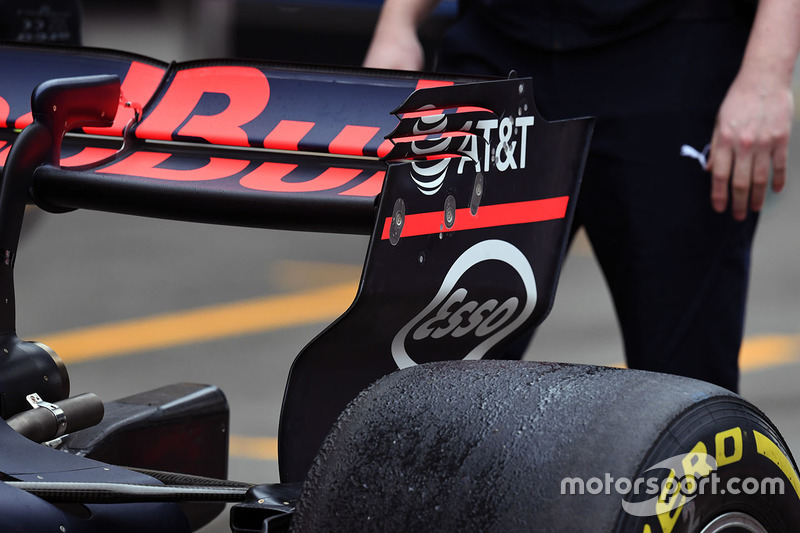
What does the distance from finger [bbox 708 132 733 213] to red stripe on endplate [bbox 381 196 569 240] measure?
1.49 feet

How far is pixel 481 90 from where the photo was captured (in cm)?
154

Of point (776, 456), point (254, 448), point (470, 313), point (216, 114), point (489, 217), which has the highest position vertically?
point (216, 114)

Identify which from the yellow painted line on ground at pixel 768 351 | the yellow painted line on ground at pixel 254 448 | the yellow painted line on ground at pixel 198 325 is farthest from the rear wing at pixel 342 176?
the yellow painted line on ground at pixel 768 351

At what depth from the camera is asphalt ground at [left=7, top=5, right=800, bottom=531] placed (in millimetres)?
4121

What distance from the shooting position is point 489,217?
158 cm

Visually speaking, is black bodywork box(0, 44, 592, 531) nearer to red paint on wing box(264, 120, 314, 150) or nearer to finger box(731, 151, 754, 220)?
red paint on wing box(264, 120, 314, 150)

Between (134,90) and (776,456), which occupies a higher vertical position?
(134,90)

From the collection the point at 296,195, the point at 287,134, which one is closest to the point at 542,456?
the point at 296,195

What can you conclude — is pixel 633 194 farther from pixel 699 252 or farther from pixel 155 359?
pixel 155 359

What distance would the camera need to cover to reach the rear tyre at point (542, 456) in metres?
1.22

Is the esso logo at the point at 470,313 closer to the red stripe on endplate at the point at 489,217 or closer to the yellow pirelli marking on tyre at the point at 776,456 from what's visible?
the red stripe on endplate at the point at 489,217

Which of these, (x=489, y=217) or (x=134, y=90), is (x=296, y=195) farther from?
(x=134, y=90)

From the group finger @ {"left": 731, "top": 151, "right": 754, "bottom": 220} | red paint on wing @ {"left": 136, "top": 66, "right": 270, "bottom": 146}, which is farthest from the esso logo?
finger @ {"left": 731, "top": 151, "right": 754, "bottom": 220}

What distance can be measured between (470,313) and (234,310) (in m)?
3.50
